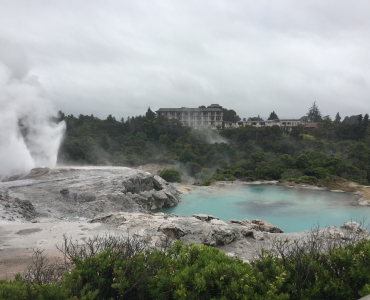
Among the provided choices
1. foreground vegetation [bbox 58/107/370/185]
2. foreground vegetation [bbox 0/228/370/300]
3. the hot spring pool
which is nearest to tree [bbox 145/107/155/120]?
foreground vegetation [bbox 58/107/370/185]

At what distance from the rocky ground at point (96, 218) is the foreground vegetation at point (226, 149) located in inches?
453

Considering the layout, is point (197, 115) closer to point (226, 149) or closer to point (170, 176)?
point (226, 149)

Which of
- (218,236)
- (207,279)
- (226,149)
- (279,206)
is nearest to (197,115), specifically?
(226,149)

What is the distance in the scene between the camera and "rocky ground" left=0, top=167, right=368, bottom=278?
9125 millimetres

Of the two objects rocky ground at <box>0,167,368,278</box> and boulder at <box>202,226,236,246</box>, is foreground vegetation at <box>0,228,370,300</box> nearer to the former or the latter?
rocky ground at <box>0,167,368,278</box>

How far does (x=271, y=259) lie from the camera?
14.2ft

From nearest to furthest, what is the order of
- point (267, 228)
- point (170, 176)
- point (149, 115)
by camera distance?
1. point (267, 228)
2. point (170, 176)
3. point (149, 115)

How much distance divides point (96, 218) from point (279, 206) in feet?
38.1

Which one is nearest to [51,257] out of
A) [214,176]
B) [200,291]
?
[200,291]

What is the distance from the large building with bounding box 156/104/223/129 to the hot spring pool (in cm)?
3567

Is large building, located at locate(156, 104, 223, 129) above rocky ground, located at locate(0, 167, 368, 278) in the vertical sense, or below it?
above

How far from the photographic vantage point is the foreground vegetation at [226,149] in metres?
30.4

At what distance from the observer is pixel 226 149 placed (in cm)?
3825

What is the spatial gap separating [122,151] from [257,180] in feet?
60.0
